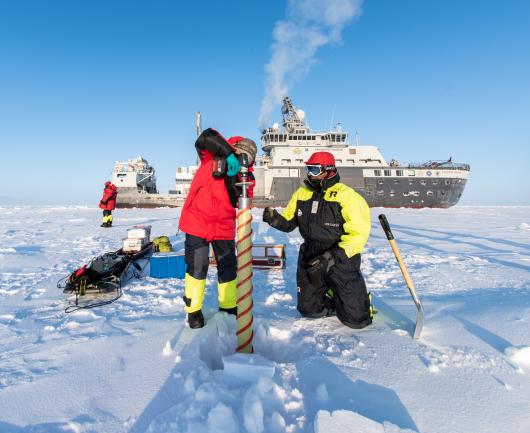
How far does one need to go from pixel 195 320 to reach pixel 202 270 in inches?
17.5

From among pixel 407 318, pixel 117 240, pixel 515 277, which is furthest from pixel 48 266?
pixel 515 277

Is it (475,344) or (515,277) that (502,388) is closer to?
(475,344)

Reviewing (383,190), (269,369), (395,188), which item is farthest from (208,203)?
(395,188)

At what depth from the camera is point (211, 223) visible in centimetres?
285

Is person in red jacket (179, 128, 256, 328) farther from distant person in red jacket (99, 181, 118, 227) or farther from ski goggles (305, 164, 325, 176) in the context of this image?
distant person in red jacket (99, 181, 118, 227)

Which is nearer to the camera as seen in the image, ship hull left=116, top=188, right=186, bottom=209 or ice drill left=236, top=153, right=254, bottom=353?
ice drill left=236, top=153, right=254, bottom=353

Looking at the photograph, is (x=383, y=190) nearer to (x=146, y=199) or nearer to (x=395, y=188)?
(x=395, y=188)

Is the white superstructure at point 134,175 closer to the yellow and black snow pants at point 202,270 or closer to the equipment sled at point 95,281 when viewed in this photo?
the equipment sled at point 95,281

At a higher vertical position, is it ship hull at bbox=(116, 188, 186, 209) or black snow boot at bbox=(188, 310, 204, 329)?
ship hull at bbox=(116, 188, 186, 209)

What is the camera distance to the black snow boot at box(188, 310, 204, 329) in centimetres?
264

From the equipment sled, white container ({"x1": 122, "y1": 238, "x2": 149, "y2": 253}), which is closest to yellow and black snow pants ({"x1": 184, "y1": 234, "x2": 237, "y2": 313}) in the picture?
the equipment sled

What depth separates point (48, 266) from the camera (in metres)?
5.34

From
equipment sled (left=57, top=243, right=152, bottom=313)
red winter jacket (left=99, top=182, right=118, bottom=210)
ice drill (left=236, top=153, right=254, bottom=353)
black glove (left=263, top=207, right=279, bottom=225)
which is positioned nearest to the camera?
ice drill (left=236, top=153, right=254, bottom=353)

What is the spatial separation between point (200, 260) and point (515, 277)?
4.79 metres
